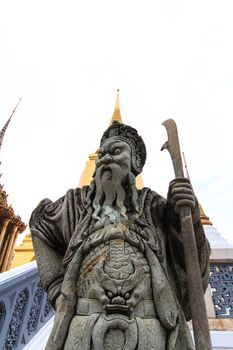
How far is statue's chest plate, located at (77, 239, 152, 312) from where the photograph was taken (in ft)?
4.15

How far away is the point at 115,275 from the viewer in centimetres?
131

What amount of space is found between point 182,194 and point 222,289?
8.89 ft

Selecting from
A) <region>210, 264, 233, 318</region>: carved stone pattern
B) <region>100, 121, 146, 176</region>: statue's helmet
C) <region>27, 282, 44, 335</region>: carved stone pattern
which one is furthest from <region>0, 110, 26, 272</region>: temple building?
<region>100, 121, 146, 176</region>: statue's helmet

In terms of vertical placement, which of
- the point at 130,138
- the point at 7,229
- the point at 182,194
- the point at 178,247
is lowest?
the point at 178,247

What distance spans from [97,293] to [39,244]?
0.57 metres

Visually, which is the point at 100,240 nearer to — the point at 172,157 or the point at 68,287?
the point at 68,287

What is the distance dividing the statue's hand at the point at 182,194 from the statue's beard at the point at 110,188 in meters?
0.25

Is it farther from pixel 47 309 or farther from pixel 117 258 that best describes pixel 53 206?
pixel 47 309

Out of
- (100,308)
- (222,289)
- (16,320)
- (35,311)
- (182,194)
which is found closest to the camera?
(100,308)

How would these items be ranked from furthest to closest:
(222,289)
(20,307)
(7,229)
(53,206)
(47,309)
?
(7,229) < (47,309) < (222,289) < (20,307) < (53,206)

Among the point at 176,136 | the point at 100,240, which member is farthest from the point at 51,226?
the point at 176,136

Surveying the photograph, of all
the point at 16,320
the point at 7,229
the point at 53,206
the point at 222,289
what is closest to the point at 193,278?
the point at 53,206

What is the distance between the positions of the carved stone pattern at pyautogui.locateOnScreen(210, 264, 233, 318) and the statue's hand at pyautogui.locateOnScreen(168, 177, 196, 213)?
2548mm

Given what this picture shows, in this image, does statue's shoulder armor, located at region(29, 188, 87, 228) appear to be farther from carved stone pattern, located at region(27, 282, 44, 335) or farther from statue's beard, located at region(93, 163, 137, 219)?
carved stone pattern, located at region(27, 282, 44, 335)
